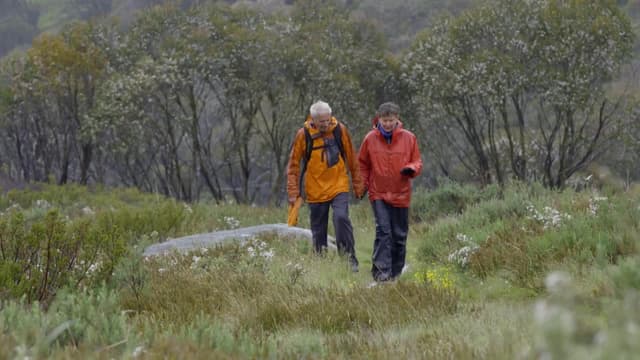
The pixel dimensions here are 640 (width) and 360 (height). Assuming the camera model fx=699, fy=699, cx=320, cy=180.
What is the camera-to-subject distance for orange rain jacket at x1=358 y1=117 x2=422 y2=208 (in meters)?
7.83

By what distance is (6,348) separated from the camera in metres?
3.07

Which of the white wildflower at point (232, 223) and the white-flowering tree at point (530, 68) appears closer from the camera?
the white wildflower at point (232, 223)

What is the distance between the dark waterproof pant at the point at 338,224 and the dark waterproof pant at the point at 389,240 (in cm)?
64

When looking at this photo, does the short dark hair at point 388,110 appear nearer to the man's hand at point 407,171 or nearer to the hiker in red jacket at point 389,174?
the hiker in red jacket at point 389,174

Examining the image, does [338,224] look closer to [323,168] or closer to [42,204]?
[323,168]

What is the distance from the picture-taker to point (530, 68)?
24938mm

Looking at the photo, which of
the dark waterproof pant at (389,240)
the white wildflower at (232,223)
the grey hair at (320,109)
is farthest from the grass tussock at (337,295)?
the white wildflower at (232,223)

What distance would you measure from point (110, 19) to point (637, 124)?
24632mm

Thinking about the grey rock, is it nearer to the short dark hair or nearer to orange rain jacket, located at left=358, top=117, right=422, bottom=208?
orange rain jacket, located at left=358, top=117, right=422, bottom=208

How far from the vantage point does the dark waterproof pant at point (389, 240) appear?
773cm

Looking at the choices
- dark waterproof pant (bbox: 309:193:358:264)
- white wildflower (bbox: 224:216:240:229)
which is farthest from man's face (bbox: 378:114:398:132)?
white wildflower (bbox: 224:216:240:229)

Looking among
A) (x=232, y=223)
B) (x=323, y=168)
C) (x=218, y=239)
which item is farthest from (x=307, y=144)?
(x=232, y=223)

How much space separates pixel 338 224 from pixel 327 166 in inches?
29.3

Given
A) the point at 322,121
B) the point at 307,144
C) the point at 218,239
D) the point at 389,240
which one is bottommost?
the point at 218,239
